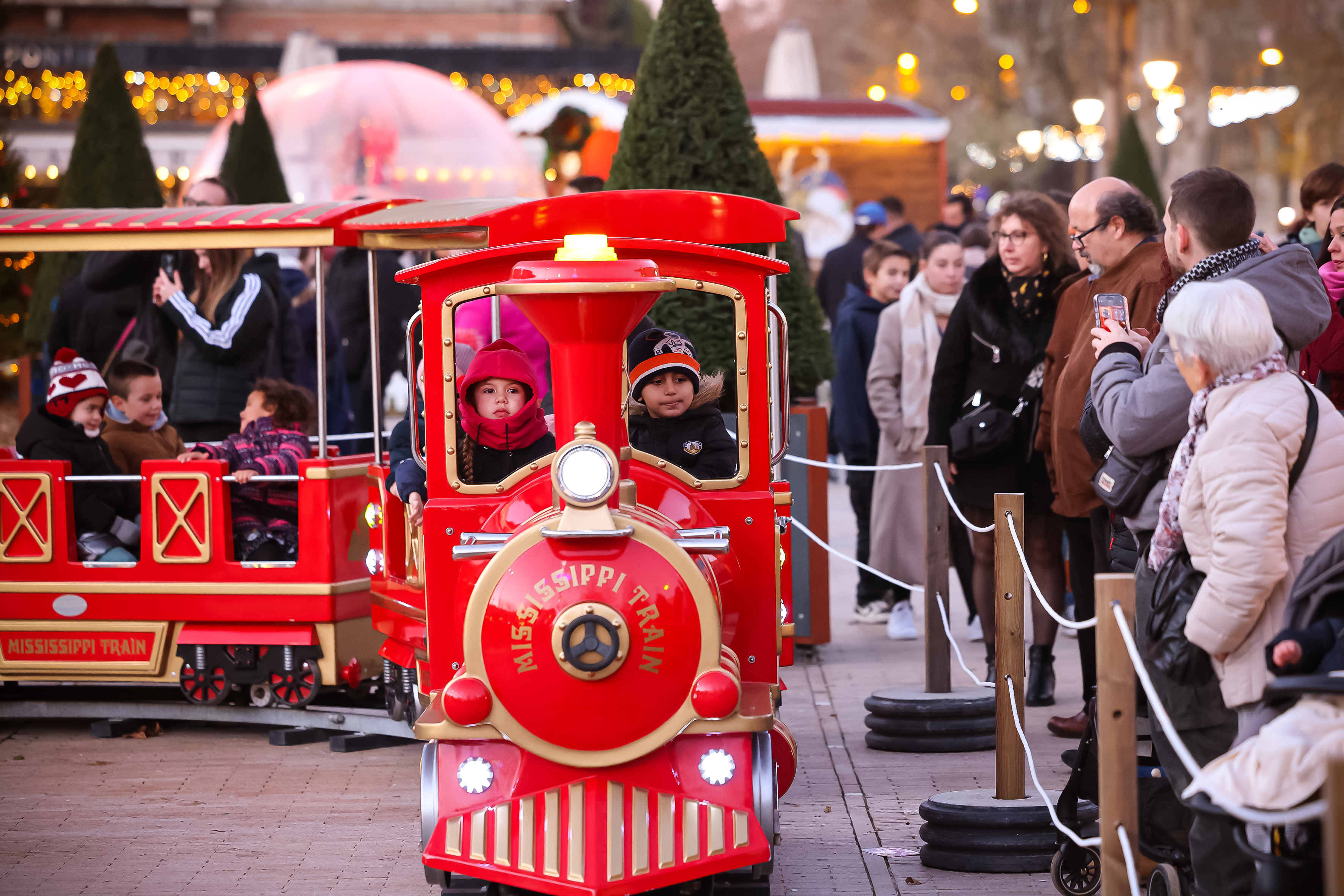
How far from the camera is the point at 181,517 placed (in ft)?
22.5

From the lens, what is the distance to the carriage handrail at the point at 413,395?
5.61 meters

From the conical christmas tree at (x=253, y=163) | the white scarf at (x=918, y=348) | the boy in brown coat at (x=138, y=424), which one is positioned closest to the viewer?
the boy in brown coat at (x=138, y=424)

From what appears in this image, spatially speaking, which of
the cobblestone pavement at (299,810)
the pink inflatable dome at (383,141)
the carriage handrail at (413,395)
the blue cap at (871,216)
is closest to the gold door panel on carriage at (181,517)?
the cobblestone pavement at (299,810)

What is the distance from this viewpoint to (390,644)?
20.8 feet

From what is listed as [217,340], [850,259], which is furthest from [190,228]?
[850,259]

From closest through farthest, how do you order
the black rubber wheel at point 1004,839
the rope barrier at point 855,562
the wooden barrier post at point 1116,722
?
1. the wooden barrier post at point 1116,722
2. the black rubber wheel at point 1004,839
3. the rope barrier at point 855,562

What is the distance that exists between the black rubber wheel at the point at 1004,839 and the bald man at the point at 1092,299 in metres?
0.90

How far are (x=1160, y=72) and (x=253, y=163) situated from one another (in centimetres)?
1445

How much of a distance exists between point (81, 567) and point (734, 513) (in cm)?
371

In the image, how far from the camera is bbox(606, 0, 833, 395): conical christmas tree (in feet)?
25.9

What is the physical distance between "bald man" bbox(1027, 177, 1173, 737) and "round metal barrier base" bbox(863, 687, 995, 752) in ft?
1.53

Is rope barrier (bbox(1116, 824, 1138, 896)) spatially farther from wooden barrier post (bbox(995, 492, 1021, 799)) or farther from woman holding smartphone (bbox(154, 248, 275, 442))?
woman holding smartphone (bbox(154, 248, 275, 442))

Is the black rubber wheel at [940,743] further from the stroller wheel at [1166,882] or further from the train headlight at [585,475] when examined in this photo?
the train headlight at [585,475]

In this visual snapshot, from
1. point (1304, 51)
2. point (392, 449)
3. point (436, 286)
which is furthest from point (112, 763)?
point (1304, 51)
